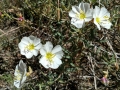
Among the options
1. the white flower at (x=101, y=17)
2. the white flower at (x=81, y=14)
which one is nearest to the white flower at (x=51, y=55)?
the white flower at (x=81, y=14)

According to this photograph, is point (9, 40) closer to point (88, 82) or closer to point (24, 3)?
point (24, 3)

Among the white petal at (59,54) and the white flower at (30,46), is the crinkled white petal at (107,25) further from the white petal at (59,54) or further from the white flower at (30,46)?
the white flower at (30,46)

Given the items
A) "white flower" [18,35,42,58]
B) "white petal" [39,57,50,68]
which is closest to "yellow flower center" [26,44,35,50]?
"white flower" [18,35,42,58]

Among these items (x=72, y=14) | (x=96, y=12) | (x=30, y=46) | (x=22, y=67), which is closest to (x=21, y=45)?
(x=30, y=46)

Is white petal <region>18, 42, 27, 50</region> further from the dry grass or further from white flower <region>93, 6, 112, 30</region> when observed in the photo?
white flower <region>93, 6, 112, 30</region>

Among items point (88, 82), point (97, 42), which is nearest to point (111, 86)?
point (88, 82)

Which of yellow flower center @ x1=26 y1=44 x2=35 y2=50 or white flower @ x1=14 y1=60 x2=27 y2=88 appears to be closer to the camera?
white flower @ x1=14 y1=60 x2=27 y2=88
